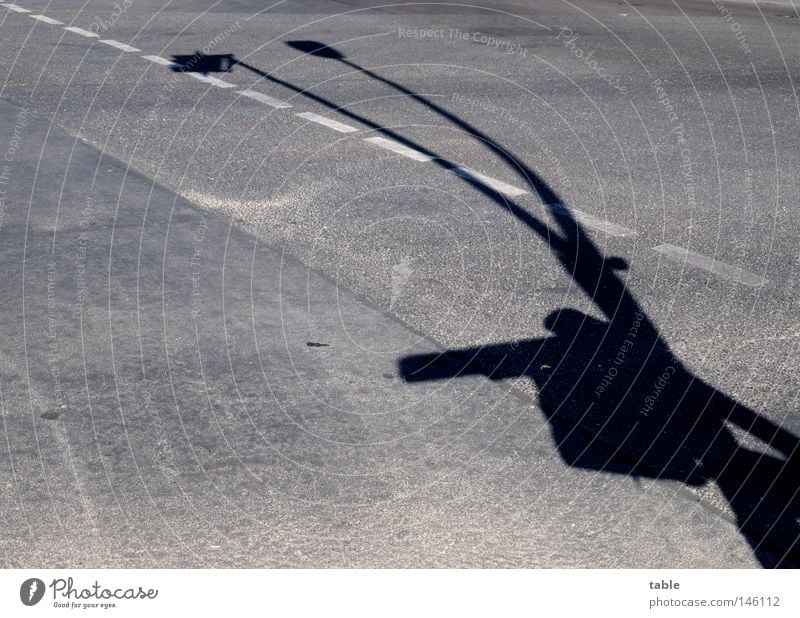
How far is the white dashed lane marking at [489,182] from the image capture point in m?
7.92

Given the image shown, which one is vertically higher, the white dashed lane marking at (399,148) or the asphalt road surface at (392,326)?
the white dashed lane marking at (399,148)

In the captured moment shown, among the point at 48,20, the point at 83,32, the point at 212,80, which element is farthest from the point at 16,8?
the point at 212,80

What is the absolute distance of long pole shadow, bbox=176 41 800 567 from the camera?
4.07 meters

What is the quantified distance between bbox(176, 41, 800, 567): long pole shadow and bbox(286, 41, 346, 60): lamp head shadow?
800 centimetres

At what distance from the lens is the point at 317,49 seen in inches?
554

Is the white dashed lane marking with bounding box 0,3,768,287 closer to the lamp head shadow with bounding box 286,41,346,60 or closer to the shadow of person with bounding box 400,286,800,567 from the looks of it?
the shadow of person with bounding box 400,286,800,567

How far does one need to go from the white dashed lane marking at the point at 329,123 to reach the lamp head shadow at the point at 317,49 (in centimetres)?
347

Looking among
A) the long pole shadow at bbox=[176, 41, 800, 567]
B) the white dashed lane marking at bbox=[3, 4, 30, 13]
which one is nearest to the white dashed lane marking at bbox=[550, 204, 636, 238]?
the long pole shadow at bbox=[176, 41, 800, 567]

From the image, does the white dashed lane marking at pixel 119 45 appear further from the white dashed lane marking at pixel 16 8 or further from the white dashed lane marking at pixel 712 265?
the white dashed lane marking at pixel 712 265

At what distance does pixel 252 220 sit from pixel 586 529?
395cm

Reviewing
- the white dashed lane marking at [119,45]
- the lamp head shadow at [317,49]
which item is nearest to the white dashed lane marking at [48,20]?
the white dashed lane marking at [119,45]

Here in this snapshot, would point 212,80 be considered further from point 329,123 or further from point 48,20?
point 48,20

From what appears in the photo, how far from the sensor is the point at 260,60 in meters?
13.0
